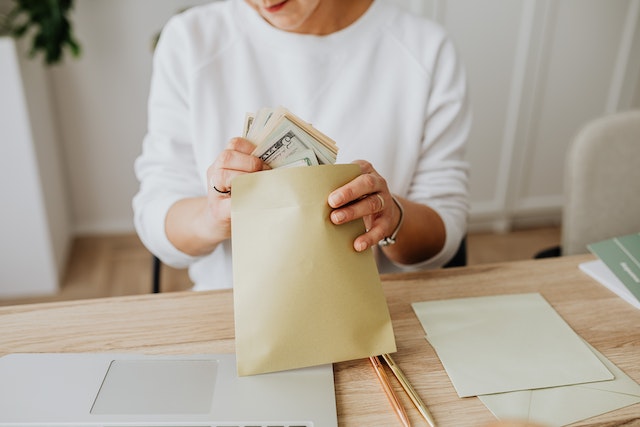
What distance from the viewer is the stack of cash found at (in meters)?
0.64

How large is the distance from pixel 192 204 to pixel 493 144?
1.96m

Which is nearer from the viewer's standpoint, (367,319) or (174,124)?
(367,319)

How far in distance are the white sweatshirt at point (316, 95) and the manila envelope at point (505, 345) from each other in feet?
0.81

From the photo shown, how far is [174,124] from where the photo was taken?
3.44 feet

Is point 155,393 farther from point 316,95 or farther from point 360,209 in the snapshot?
point 316,95

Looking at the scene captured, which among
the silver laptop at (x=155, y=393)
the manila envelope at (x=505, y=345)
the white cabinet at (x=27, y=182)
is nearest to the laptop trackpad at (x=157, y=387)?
the silver laptop at (x=155, y=393)

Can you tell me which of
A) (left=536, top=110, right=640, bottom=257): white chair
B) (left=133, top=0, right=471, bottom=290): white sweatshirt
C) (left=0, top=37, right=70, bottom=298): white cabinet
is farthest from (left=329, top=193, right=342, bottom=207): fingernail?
(left=0, top=37, right=70, bottom=298): white cabinet

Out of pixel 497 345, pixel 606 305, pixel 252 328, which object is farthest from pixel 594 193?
pixel 252 328

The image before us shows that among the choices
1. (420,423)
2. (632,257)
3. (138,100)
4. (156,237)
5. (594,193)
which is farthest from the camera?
(138,100)

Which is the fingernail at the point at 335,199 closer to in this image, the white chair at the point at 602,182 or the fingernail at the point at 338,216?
the fingernail at the point at 338,216

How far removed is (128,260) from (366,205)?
6.66 feet

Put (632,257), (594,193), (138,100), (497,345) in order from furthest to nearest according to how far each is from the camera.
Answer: (138,100), (594,193), (632,257), (497,345)

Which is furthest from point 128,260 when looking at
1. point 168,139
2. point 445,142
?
point 445,142

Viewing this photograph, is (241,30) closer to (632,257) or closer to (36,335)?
(36,335)
